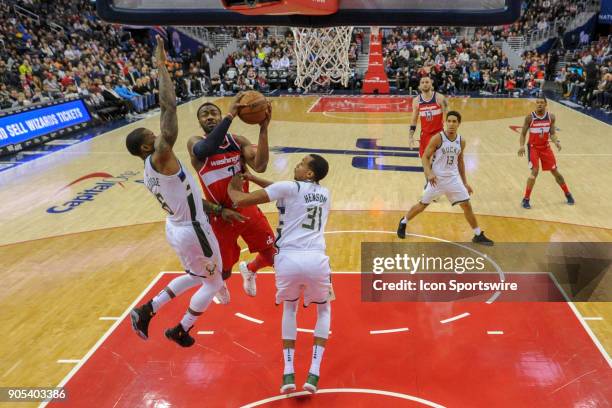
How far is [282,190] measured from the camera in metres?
3.82

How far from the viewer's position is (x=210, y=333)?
191 inches

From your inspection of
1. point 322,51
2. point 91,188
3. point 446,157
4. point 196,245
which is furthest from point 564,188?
point 91,188

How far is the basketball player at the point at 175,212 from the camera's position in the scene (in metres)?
3.67

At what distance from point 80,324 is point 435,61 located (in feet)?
71.2

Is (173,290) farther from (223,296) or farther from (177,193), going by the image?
(177,193)

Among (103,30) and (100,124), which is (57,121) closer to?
(100,124)

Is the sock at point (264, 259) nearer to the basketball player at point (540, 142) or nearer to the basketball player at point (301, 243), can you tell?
the basketball player at point (301, 243)

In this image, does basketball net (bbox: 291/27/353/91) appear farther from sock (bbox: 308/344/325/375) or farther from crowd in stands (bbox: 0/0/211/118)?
sock (bbox: 308/344/325/375)

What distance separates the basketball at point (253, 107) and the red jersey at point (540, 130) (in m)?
5.36

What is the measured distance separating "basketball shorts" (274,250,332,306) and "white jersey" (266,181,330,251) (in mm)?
68

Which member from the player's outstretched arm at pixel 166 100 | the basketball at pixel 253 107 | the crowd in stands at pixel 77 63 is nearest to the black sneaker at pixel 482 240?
the basketball at pixel 253 107

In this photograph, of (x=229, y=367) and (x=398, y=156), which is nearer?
(x=229, y=367)

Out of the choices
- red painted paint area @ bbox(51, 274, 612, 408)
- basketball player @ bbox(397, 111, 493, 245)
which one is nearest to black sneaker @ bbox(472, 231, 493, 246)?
basketball player @ bbox(397, 111, 493, 245)

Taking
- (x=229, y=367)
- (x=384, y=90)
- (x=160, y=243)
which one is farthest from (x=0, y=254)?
(x=384, y=90)
